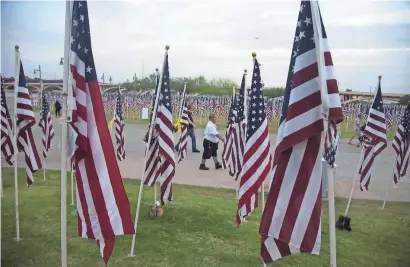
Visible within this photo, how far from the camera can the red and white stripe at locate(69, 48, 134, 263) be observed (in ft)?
12.0

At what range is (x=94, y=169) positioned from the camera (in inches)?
149

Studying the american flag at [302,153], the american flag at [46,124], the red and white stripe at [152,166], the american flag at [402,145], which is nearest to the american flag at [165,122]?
the red and white stripe at [152,166]

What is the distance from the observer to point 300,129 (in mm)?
3379

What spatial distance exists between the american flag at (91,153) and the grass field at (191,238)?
1.89 metres

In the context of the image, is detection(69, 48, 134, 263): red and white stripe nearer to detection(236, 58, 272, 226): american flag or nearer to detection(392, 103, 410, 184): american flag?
detection(236, 58, 272, 226): american flag

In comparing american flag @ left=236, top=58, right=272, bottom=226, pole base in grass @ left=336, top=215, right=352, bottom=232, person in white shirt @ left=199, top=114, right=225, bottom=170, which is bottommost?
pole base in grass @ left=336, top=215, right=352, bottom=232

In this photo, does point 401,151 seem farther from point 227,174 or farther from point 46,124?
point 46,124

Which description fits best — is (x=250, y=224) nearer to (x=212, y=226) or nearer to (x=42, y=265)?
(x=212, y=226)

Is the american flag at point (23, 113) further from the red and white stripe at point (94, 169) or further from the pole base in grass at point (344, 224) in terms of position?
the pole base in grass at point (344, 224)

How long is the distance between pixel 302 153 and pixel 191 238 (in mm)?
3587

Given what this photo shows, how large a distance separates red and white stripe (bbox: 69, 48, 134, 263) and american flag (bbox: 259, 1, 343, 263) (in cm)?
140

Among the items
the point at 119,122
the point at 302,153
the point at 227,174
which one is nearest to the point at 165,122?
the point at 302,153

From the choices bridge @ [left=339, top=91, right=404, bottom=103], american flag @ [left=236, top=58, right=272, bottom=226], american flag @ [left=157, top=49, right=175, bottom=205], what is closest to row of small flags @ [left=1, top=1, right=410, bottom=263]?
american flag @ [left=236, top=58, right=272, bottom=226]

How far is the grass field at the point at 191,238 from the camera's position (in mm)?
5770
